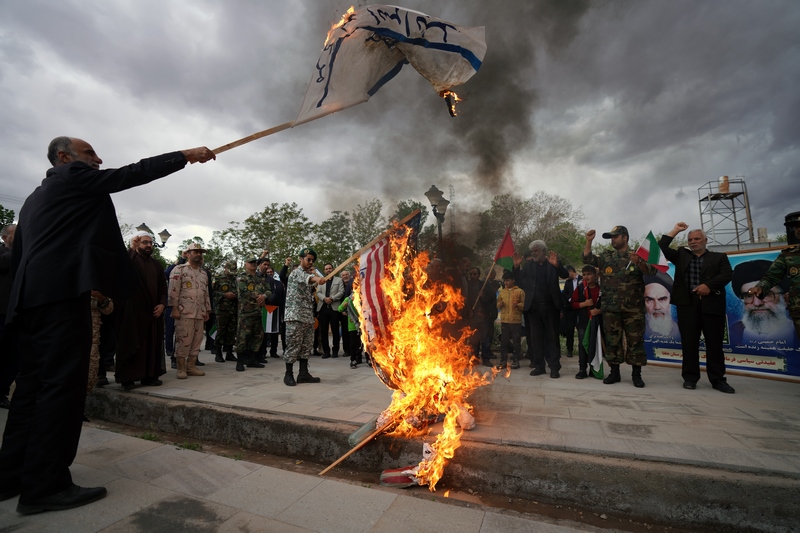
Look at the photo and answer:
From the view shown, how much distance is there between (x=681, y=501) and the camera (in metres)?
2.56

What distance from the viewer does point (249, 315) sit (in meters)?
7.55

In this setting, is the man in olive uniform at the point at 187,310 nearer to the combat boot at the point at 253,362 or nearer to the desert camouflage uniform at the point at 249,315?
the desert camouflage uniform at the point at 249,315

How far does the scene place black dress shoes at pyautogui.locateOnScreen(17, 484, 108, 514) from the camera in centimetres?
238

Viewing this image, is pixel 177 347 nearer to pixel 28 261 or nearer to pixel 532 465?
pixel 28 261

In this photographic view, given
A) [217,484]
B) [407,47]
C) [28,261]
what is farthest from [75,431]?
[407,47]

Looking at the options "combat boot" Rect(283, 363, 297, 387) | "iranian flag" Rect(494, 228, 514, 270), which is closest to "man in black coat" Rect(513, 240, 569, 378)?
"iranian flag" Rect(494, 228, 514, 270)

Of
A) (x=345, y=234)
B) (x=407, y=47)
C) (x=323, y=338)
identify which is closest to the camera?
(x=407, y=47)

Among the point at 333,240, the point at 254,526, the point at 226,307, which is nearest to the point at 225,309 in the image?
the point at 226,307

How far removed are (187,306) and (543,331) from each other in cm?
587

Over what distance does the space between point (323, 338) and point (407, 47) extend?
6773mm

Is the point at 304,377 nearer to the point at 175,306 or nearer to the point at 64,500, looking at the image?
the point at 175,306

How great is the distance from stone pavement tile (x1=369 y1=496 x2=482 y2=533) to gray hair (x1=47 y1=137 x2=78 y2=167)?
134 inches

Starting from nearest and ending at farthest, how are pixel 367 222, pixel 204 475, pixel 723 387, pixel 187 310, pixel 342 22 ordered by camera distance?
pixel 204 475
pixel 342 22
pixel 723 387
pixel 187 310
pixel 367 222

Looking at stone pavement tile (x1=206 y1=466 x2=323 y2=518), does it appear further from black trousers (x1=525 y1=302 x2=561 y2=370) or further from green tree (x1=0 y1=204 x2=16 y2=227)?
green tree (x1=0 y1=204 x2=16 y2=227)
